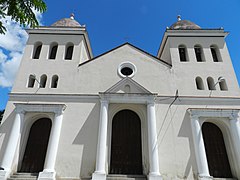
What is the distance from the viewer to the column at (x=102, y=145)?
10242 millimetres

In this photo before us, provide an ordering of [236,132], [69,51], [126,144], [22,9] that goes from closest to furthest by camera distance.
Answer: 1. [22,9]
2. [236,132]
3. [126,144]
4. [69,51]

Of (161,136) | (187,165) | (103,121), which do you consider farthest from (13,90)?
(187,165)

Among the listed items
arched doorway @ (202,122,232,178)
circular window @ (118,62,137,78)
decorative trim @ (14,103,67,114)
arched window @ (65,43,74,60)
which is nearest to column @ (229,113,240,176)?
arched doorway @ (202,122,232,178)

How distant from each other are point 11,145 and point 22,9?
9658 millimetres

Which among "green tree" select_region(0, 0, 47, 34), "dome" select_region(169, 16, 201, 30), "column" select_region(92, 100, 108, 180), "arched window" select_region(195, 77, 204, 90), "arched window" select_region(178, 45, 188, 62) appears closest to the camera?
"green tree" select_region(0, 0, 47, 34)

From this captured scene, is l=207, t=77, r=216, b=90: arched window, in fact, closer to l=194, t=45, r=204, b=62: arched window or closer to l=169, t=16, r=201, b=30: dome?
l=194, t=45, r=204, b=62: arched window

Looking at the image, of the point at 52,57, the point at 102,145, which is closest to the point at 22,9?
the point at 102,145

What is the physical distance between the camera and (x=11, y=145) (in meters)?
11.3

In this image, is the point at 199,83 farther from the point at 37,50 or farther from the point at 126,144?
the point at 37,50

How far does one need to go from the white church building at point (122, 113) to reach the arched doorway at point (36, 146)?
7 centimetres

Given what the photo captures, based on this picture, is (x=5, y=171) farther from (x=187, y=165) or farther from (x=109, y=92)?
(x=187, y=165)

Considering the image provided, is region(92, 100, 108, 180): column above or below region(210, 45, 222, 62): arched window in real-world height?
below

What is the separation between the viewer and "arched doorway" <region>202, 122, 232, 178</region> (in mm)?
11422

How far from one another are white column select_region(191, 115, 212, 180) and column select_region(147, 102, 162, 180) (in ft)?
8.71
